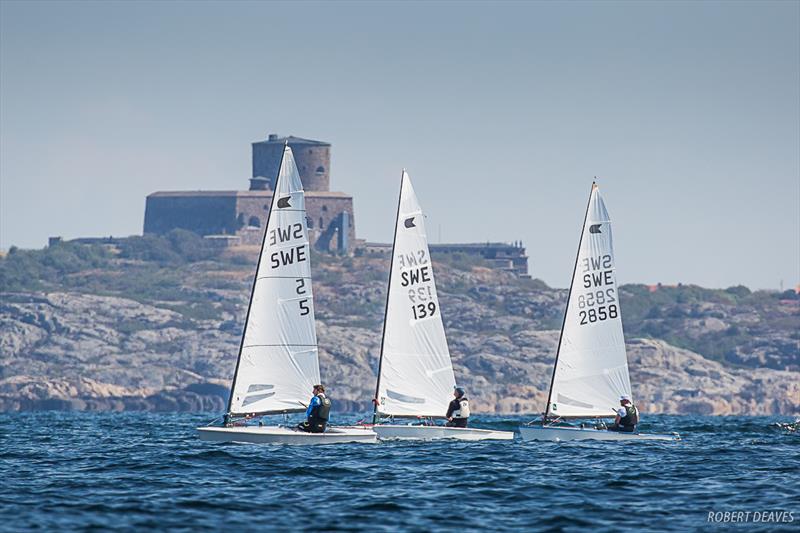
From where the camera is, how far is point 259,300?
Result: 4238cm

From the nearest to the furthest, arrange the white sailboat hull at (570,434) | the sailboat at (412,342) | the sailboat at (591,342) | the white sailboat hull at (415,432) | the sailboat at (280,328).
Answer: the sailboat at (280,328) → the white sailboat hull at (415,432) → the sailboat at (412,342) → the white sailboat hull at (570,434) → the sailboat at (591,342)

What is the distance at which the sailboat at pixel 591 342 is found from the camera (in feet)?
153

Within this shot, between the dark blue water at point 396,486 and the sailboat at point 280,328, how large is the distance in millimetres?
1837

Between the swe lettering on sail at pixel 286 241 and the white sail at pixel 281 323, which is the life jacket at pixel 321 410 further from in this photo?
the swe lettering on sail at pixel 286 241

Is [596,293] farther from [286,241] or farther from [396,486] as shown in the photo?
[396,486]

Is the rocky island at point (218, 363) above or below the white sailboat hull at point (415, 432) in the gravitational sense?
above

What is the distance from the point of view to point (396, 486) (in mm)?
32688

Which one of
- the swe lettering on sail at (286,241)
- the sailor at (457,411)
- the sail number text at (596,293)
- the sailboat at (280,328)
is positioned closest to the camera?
the sailboat at (280,328)

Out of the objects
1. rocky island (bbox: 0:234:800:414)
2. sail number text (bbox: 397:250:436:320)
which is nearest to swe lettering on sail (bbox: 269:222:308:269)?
sail number text (bbox: 397:250:436:320)

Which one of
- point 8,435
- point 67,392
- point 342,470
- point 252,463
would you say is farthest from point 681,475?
point 67,392

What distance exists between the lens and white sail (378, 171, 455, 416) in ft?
145

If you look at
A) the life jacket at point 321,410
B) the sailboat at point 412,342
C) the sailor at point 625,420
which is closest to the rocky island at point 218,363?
the sailor at point 625,420

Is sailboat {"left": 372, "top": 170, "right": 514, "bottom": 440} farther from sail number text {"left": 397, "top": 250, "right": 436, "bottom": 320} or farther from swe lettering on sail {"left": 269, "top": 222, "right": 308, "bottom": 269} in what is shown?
swe lettering on sail {"left": 269, "top": 222, "right": 308, "bottom": 269}

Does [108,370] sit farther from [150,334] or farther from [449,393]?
[449,393]
